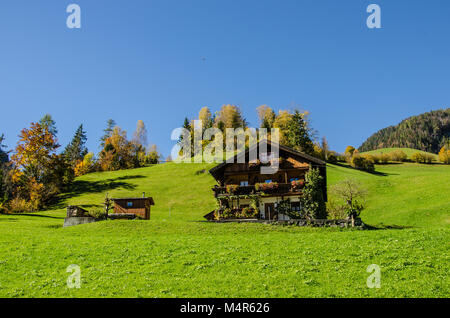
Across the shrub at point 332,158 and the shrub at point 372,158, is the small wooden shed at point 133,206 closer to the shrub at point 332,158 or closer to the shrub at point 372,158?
the shrub at point 332,158

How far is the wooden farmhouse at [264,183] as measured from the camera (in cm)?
3650

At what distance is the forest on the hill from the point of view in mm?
144625

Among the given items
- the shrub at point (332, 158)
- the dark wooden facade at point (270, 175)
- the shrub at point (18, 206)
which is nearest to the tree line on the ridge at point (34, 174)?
the shrub at point (18, 206)

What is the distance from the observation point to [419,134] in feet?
489

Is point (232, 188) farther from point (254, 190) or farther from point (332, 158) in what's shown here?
point (332, 158)

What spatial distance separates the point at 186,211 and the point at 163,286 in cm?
4082

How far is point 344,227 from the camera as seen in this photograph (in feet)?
96.8

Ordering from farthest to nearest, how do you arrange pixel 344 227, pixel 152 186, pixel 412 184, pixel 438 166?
pixel 438 166
pixel 152 186
pixel 412 184
pixel 344 227

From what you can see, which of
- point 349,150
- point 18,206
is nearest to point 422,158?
point 349,150

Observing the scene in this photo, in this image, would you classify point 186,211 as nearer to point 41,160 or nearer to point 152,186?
point 152,186

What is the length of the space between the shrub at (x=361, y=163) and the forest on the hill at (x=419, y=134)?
74769 millimetres

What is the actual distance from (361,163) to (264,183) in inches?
2027
